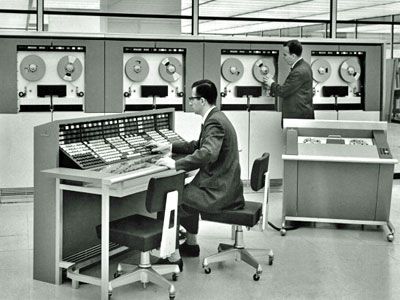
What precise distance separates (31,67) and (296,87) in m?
2.65

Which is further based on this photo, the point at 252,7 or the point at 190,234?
the point at 252,7

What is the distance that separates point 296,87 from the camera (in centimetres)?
579

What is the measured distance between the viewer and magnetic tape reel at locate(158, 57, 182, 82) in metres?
6.53

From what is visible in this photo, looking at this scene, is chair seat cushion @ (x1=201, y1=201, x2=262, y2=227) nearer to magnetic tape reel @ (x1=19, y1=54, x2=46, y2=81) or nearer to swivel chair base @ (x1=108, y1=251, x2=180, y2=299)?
swivel chair base @ (x1=108, y1=251, x2=180, y2=299)

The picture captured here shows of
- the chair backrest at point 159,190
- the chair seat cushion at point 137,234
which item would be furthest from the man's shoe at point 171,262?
the chair backrest at point 159,190

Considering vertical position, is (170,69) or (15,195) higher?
(170,69)

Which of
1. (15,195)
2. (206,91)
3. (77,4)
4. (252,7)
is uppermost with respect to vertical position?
(252,7)

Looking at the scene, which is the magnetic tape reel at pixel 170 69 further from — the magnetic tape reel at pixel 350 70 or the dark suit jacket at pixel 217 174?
the dark suit jacket at pixel 217 174

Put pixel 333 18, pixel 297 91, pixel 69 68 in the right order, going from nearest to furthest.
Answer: pixel 297 91, pixel 69 68, pixel 333 18

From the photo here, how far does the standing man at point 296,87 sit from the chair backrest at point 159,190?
A: 272 centimetres

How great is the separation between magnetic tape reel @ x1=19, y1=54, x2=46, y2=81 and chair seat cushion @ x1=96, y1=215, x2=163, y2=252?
10.2 feet

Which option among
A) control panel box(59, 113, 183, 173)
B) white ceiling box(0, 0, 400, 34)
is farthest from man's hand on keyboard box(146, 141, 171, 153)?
white ceiling box(0, 0, 400, 34)

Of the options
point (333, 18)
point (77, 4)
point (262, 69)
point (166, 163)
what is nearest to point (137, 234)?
point (166, 163)

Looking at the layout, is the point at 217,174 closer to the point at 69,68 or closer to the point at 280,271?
the point at 280,271
